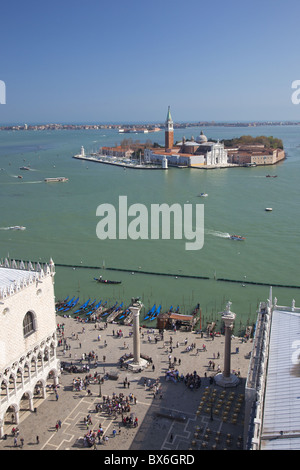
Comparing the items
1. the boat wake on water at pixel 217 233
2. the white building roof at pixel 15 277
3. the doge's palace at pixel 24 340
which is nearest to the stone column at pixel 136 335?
the doge's palace at pixel 24 340

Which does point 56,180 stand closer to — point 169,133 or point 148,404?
point 169,133

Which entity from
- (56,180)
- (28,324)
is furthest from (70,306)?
(56,180)

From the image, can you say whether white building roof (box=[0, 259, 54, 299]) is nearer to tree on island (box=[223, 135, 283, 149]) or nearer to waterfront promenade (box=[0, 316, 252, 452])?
waterfront promenade (box=[0, 316, 252, 452])

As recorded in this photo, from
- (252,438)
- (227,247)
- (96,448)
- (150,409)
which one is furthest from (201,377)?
(227,247)

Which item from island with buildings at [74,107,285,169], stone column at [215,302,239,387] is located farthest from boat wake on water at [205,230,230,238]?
island with buildings at [74,107,285,169]
